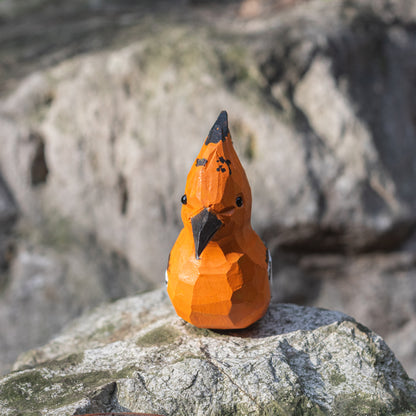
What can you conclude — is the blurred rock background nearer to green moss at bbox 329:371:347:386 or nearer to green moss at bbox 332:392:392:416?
green moss at bbox 329:371:347:386

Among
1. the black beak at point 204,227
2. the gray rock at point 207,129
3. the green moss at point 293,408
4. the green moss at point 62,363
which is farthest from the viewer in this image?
the gray rock at point 207,129

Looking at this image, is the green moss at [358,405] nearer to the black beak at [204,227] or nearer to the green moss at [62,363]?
the black beak at [204,227]

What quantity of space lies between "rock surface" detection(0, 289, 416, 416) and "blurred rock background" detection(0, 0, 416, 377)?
1.95 metres

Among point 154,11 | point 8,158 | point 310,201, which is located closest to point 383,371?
point 310,201

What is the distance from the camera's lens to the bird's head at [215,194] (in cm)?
188

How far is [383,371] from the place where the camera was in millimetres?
2016

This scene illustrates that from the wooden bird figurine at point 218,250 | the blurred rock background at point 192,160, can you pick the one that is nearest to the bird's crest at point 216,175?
the wooden bird figurine at point 218,250

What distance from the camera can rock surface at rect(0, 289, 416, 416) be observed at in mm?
1794

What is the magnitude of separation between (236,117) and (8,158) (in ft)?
7.29

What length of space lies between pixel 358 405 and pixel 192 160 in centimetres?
270

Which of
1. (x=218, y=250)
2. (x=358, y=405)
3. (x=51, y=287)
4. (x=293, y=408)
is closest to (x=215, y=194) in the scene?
(x=218, y=250)

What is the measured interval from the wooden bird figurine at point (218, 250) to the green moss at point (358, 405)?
488 mm

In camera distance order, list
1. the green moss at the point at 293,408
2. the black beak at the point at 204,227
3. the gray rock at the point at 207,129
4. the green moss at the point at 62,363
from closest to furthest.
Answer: the green moss at the point at 293,408 < the black beak at the point at 204,227 < the green moss at the point at 62,363 < the gray rock at the point at 207,129

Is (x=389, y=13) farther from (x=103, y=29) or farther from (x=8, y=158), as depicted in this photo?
(x=8, y=158)
